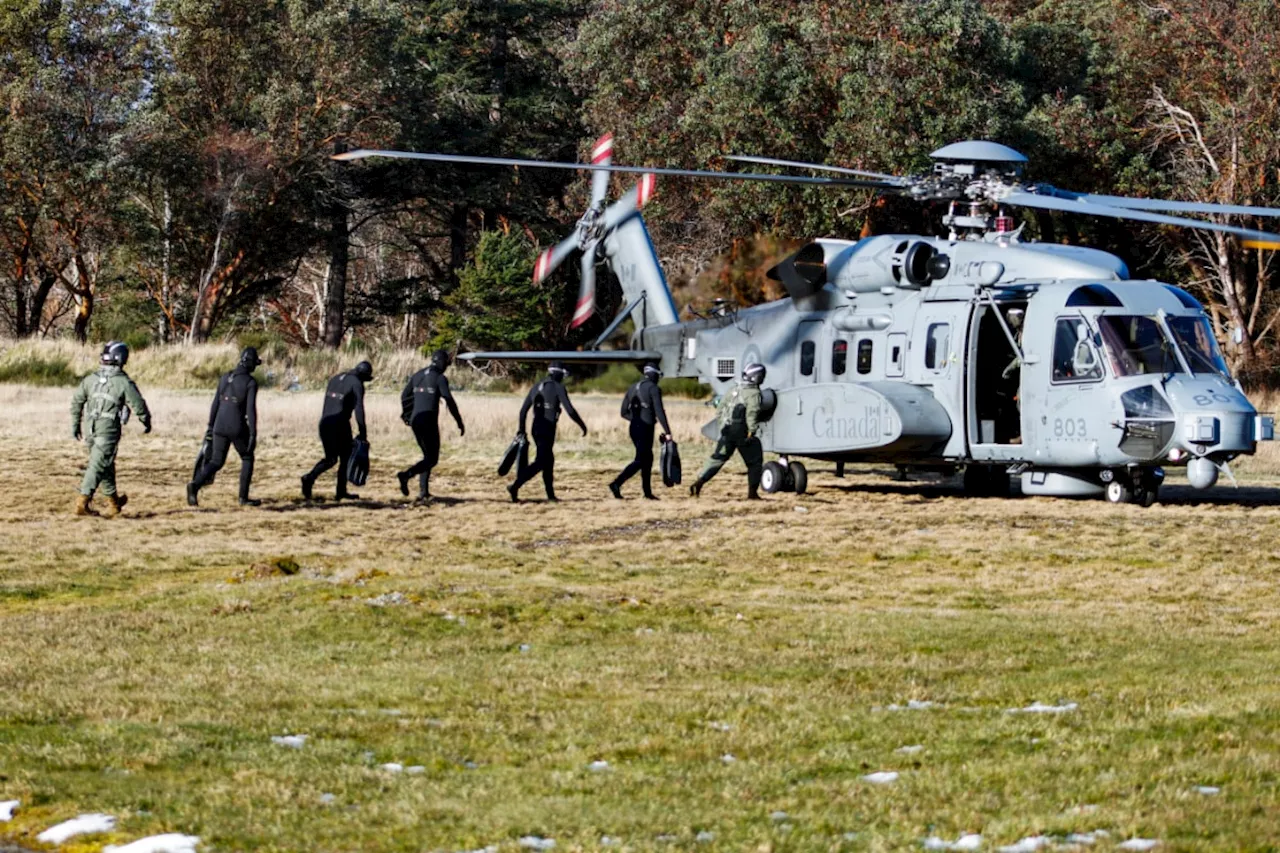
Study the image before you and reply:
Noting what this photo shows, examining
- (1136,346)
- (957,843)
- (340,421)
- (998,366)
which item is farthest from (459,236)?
(957,843)

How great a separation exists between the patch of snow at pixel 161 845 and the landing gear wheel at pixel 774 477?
1590 cm

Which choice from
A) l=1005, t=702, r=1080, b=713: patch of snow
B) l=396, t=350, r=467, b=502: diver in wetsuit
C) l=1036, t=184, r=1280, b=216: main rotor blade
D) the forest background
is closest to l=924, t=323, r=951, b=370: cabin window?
l=1036, t=184, r=1280, b=216: main rotor blade

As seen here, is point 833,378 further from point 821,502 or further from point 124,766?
point 124,766

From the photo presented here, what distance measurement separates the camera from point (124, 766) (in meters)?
7.22

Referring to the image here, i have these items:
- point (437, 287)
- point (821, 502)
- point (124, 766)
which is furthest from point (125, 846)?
point (437, 287)

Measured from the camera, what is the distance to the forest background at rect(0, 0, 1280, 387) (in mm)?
41594

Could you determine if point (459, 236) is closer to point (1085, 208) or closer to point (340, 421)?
point (340, 421)

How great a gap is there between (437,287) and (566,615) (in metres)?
50.4

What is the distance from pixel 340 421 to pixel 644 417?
343cm

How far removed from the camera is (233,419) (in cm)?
1855

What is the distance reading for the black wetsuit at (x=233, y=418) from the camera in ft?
60.8

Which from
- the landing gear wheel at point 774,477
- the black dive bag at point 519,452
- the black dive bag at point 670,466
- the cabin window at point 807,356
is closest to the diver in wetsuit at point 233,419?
the black dive bag at point 519,452

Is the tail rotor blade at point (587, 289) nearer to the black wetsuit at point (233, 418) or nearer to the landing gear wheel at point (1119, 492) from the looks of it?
the black wetsuit at point (233, 418)

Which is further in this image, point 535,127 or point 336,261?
point 535,127
